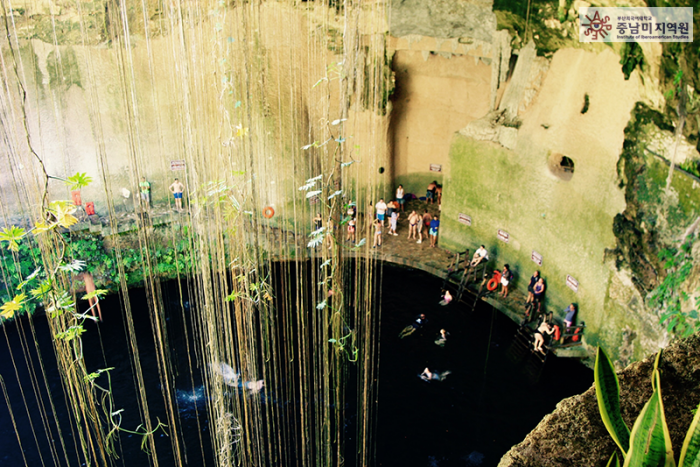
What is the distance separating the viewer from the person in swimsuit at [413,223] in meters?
12.4

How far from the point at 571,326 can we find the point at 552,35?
178 inches

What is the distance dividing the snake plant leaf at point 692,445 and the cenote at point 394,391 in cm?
445

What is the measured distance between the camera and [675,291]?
7.04 m

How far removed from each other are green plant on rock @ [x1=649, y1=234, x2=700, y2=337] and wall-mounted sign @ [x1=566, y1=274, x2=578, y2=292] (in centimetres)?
172

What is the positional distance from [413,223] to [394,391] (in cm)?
492

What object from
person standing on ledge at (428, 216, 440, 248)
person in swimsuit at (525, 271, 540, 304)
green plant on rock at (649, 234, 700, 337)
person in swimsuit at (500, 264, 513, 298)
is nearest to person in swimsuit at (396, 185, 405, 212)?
person standing on ledge at (428, 216, 440, 248)

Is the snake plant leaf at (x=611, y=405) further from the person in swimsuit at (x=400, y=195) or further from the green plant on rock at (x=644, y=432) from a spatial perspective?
the person in swimsuit at (x=400, y=195)

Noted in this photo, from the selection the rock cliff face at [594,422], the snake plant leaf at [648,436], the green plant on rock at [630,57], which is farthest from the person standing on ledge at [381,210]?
the snake plant leaf at [648,436]

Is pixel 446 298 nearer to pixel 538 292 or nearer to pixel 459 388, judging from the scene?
pixel 538 292

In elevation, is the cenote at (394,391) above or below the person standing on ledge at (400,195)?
below

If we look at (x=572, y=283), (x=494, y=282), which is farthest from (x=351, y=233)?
(x=572, y=283)

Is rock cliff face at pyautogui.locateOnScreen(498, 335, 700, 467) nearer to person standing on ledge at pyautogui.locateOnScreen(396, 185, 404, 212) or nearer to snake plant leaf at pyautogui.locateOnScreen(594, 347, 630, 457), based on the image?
snake plant leaf at pyautogui.locateOnScreen(594, 347, 630, 457)

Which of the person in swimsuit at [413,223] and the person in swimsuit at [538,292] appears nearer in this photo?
the person in swimsuit at [538,292]

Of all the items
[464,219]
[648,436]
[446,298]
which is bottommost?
[446,298]
